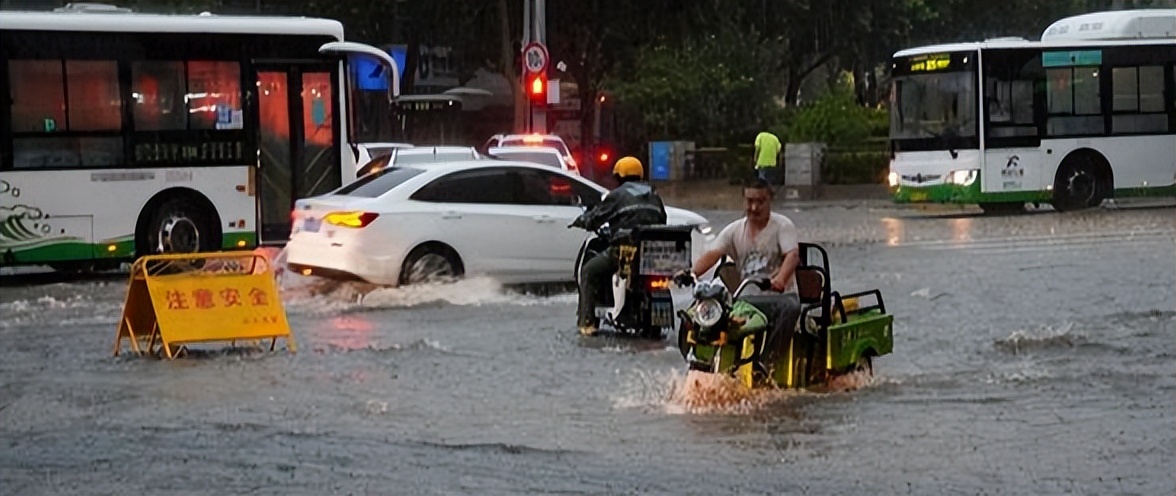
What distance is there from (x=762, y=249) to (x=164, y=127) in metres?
11.7

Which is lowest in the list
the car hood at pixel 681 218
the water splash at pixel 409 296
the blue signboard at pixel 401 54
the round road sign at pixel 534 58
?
the water splash at pixel 409 296

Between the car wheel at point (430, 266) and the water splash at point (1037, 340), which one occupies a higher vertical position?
the car wheel at point (430, 266)

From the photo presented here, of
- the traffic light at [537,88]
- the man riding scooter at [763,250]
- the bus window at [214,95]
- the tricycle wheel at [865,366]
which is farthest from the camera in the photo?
the traffic light at [537,88]

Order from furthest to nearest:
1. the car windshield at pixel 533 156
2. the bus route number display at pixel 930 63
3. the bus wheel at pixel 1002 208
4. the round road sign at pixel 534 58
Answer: the round road sign at pixel 534 58
the bus wheel at pixel 1002 208
the bus route number display at pixel 930 63
the car windshield at pixel 533 156

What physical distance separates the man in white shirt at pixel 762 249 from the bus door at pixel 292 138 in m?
11.6

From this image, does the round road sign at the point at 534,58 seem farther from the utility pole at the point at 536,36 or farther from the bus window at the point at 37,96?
the bus window at the point at 37,96

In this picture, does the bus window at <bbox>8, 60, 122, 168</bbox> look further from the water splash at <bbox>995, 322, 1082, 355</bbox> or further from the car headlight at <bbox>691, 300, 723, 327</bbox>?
the car headlight at <bbox>691, 300, 723, 327</bbox>

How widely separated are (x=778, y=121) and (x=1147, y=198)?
17.4 m

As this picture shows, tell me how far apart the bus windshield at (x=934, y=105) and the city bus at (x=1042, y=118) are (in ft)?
0.06

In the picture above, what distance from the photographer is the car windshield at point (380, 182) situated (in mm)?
18500

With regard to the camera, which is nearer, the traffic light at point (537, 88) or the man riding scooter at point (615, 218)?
the man riding scooter at point (615, 218)

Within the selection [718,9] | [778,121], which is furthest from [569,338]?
[778,121]

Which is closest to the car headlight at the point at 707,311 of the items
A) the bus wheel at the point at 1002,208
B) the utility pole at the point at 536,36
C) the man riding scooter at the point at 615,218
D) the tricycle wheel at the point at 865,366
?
the tricycle wheel at the point at 865,366

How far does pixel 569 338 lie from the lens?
49.8 ft
